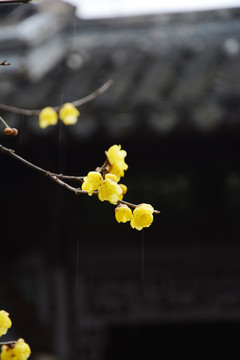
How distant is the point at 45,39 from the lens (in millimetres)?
4707

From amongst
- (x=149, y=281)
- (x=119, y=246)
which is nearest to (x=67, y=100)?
(x=119, y=246)

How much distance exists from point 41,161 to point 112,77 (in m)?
0.71

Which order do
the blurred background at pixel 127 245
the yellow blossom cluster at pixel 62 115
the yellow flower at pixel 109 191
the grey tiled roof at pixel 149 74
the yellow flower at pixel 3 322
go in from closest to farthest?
the yellow flower at pixel 109 191, the yellow flower at pixel 3 322, the yellow blossom cluster at pixel 62 115, the grey tiled roof at pixel 149 74, the blurred background at pixel 127 245

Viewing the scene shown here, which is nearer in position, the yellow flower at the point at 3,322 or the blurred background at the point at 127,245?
the yellow flower at the point at 3,322

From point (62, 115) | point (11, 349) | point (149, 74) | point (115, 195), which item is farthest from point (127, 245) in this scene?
point (115, 195)

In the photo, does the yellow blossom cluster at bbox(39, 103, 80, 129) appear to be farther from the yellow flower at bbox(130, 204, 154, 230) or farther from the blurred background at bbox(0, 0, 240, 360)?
the blurred background at bbox(0, 0, 240, 360)

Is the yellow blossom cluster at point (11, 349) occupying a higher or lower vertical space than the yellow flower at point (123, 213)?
lower

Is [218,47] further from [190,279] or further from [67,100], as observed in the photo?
[190,279]

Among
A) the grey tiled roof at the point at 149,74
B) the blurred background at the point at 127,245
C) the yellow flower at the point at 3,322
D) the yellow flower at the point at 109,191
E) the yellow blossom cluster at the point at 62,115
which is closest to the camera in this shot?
the yellow flower at the point at 109,191

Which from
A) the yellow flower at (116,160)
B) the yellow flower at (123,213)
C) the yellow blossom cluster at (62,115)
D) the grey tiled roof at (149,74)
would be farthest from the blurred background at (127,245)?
the yellow flower at (123,213)

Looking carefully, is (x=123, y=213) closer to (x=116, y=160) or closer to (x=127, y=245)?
(x=116, y=160)

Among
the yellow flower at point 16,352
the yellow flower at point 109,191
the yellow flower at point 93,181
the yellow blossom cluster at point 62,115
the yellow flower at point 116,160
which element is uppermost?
the yellow blossom cluster at point 62,115

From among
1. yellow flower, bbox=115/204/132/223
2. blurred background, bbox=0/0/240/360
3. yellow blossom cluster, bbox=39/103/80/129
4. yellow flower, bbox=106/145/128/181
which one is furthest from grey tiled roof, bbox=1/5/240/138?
yellow flower, bbox=115/204/132/223

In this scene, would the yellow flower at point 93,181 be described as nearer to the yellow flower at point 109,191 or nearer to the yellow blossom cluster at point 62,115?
the yellow flower at point 109,191
